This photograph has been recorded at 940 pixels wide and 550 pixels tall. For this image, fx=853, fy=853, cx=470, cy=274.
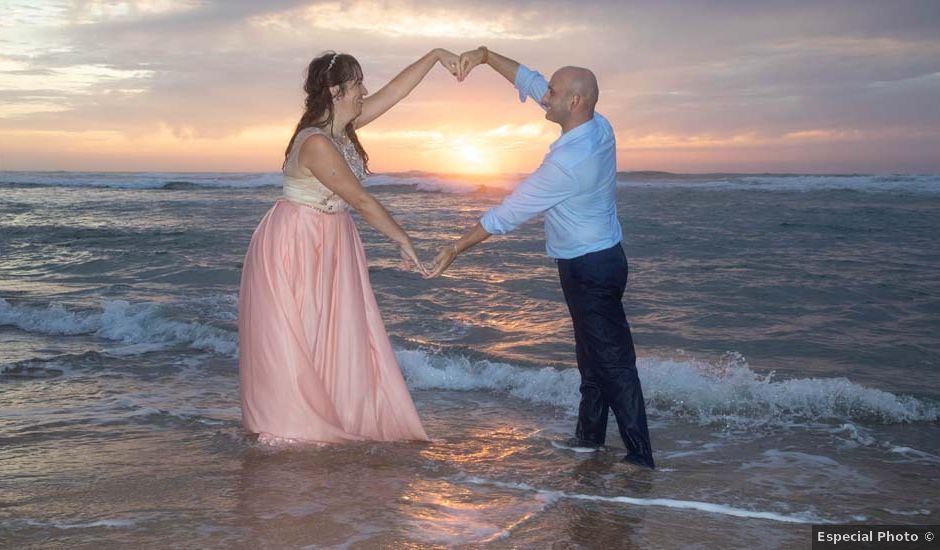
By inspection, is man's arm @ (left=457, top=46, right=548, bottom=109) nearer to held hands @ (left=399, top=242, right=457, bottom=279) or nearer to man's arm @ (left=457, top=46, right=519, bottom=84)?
man's arm @ (left=457, top=46, right=519, bottom=84)

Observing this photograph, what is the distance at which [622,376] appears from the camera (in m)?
4.59

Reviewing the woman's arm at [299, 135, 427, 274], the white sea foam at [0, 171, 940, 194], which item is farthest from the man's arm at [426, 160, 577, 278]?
the white sea foam at [0, 171, 940, 194]

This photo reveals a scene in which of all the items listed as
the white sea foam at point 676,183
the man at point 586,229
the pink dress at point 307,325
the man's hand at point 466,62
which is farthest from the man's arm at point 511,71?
the white sea foam at point 676,183

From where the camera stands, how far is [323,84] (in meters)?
4.53

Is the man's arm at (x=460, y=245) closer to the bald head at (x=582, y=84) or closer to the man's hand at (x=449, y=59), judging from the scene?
the bald head at (x=582, y=84)

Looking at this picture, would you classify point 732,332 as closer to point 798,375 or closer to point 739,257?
point 798,375

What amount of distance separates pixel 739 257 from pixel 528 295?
16.8 feet

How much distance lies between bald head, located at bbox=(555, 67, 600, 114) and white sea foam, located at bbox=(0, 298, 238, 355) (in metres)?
4.75

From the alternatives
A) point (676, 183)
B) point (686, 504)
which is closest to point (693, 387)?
point (686, 504)

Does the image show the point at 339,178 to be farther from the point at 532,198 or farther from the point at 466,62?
the point at 466,62

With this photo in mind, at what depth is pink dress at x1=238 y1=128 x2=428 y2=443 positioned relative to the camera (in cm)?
464

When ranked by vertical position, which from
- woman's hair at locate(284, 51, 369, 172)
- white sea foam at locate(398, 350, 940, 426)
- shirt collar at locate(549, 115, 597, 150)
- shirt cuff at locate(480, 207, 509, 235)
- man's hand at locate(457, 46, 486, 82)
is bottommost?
white sea foam at locate(398, 350, 940, 426)

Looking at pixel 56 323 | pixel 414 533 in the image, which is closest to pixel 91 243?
pixel 56 323

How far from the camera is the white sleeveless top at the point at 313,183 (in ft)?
14.9
